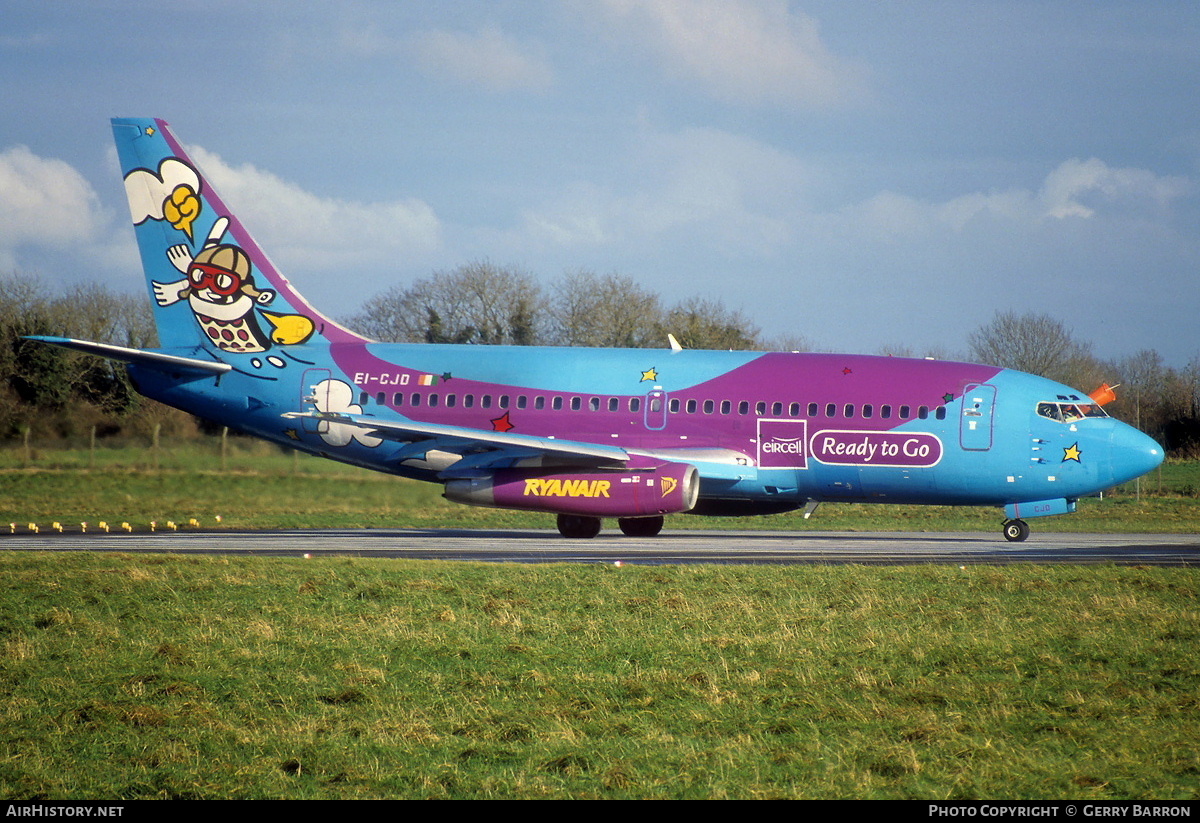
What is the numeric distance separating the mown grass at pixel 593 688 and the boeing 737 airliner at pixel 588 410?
8711 mm

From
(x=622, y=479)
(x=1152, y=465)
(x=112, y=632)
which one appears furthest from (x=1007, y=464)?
(x=112, y=632)

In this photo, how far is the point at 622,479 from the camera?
25.6m

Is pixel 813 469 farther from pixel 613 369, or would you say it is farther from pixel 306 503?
pixel 306 503

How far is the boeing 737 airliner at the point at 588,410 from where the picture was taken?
25.5 meters

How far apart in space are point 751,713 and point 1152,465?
18.5 metres

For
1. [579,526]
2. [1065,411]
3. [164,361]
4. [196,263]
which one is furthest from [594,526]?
[196,263]

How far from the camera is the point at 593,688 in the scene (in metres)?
10.4

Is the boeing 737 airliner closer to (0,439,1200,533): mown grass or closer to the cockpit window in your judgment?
the cockpit window

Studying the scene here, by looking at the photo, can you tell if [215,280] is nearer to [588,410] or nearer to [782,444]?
[588,410]

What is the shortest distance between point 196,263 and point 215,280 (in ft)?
2.33

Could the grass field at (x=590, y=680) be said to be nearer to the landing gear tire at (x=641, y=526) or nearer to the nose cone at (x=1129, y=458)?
the nose cone at (x=1129, y=458)

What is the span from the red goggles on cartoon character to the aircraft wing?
15.4ft

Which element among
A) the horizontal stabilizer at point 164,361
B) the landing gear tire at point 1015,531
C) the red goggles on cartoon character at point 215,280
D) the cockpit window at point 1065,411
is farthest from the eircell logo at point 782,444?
the red goggles on cartoon character at point 215,280

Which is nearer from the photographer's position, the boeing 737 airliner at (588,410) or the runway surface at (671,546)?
the runway surface at (671,546)
